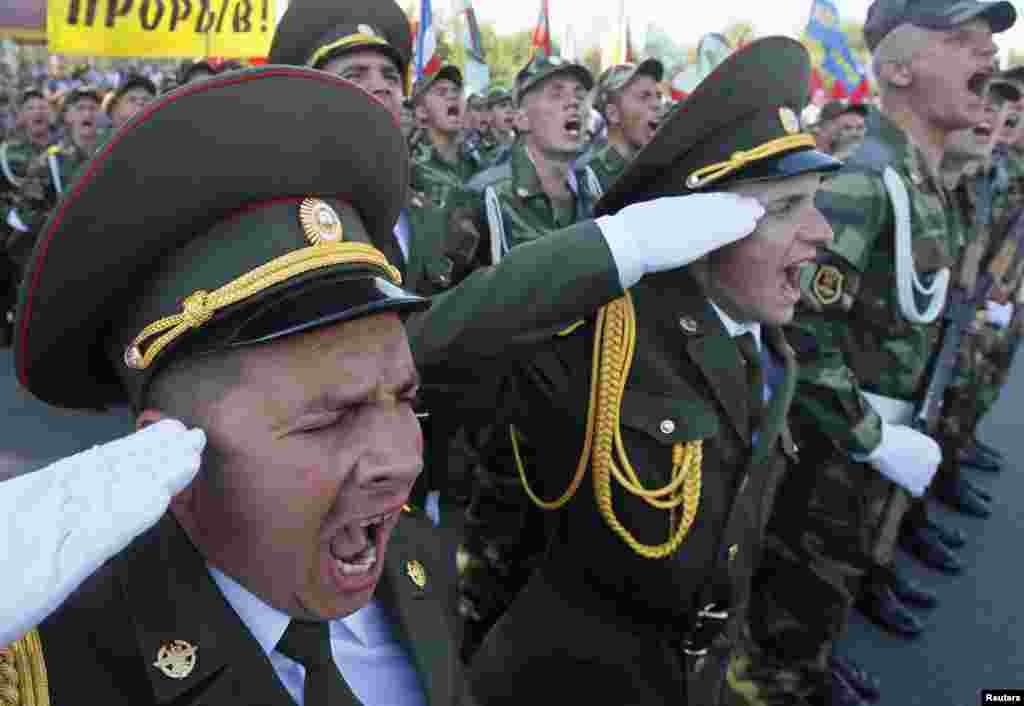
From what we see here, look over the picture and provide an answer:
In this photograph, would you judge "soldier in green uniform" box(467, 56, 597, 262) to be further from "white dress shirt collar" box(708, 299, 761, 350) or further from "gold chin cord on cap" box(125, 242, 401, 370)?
"gold chin cord on cap" box(125, 242, 401, 370)

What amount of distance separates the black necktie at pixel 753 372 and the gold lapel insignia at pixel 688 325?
6.3 inches

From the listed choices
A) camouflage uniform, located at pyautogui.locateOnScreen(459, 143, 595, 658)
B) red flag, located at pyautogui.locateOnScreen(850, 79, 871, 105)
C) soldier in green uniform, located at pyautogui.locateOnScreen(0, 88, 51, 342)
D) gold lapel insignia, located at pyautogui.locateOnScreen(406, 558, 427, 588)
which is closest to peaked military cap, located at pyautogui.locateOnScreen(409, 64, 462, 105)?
soldier in green uniform, located at pyautogui.locateOnScreen(0, 88, 51, 342)

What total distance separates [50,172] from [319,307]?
7.53m

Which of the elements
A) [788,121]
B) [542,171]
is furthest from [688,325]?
[542,171]

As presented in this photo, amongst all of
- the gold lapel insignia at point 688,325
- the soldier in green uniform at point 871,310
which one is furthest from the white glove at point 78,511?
the soldier in green uniform at point 871,310

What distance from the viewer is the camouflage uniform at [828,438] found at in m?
3.10

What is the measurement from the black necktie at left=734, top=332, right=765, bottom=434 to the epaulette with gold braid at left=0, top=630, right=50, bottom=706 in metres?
1.72

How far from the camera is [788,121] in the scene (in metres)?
2.19

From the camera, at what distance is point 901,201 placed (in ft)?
10.2

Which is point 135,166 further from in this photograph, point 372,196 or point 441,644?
point 441,644

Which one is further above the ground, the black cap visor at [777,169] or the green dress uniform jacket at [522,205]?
the black cap visor at [777,169]

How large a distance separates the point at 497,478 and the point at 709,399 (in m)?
2.06

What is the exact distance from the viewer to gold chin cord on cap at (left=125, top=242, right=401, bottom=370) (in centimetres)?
110

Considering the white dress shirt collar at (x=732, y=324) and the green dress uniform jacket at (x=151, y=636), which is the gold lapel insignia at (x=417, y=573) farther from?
the white dress shirt collar at (x=732, y=324)
